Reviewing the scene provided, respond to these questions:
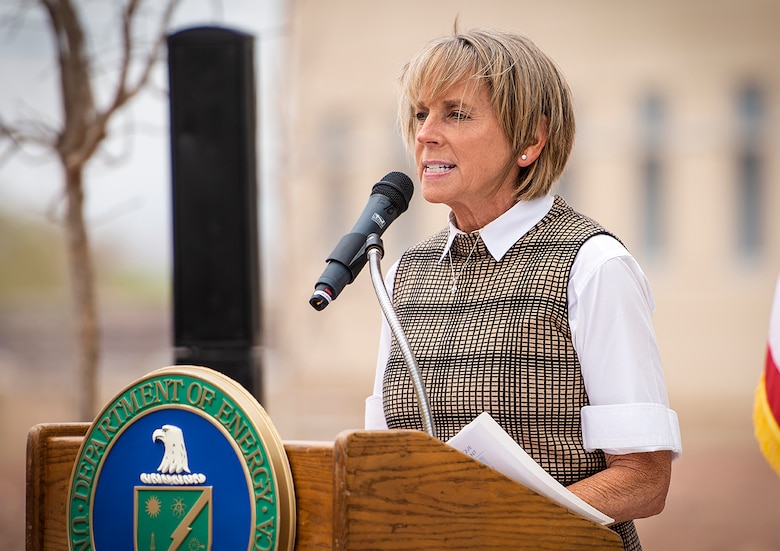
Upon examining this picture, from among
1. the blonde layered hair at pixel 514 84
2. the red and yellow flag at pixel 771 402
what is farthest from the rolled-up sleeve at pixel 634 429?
the red and yellow flag at pixel 771 402

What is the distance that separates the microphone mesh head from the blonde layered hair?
17 centimetres

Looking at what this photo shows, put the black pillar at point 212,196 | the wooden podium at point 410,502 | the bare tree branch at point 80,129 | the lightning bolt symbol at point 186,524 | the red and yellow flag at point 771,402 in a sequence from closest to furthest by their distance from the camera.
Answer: the wooden podium at point 410,502 < the lightning bolt symbol at point 186,524 < the red and yellow flag at point 771,402 < the black pillar at point 212,196 < the bare tree branch at point 80,129

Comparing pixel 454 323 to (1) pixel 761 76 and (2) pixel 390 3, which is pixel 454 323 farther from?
(2) pixel 390 3

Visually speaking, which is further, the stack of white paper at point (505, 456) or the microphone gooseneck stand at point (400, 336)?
the microphone gooseneck stand at point (400, 336)

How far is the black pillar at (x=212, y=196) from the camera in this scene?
3.67m

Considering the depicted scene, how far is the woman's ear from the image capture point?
2.16 metres

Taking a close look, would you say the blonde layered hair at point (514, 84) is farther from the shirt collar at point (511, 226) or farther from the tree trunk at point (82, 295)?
the tree trunk at point (82, 295)

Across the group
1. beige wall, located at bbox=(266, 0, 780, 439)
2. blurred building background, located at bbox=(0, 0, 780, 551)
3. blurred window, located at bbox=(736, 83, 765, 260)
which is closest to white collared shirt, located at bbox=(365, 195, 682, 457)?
blurred building background, located at bbox=(0, 0, 780, 551)

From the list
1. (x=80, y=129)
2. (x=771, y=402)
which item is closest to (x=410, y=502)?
(x=771, y=402)

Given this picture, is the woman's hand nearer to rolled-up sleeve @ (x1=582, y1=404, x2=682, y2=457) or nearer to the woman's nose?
rolled-up sleeve @ (x1=582, y1=404, x2=682, y2=457)

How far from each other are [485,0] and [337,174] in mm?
4131

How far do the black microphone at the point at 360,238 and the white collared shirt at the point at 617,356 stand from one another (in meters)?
0.38

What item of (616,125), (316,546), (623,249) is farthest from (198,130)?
(616,125)

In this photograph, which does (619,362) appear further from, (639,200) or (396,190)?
(639,200)
